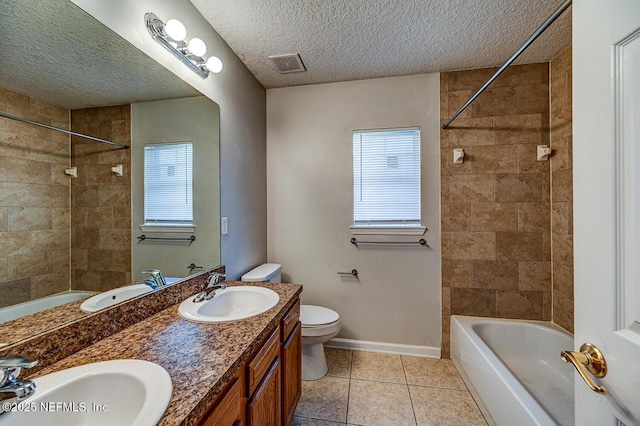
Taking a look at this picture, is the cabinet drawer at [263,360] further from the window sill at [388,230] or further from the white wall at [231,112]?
the window sill at [388,230]

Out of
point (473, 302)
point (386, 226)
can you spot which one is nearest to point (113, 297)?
point (386, 226)

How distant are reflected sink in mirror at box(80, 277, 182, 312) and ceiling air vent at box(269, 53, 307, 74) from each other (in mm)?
1783

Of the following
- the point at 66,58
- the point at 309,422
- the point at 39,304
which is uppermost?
the point at 66,58

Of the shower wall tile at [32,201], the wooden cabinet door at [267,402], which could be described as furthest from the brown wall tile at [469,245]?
the shower wall tile at [32,201]

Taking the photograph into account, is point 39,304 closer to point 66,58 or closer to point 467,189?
point 66,58

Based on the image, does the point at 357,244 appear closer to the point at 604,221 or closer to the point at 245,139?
the point at 245,139

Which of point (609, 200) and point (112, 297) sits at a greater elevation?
point (609, 200)

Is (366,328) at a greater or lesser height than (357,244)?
lesser

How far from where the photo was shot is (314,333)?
185cm

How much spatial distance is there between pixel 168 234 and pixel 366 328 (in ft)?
6.02

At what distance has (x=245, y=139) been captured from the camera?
6.68 ft

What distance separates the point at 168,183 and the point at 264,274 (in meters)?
0.98

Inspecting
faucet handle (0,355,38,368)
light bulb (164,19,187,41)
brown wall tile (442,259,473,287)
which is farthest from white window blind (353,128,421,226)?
faucet handle (0,355,38,368)

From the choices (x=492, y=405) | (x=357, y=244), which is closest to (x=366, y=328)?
(x=357, y=244)
